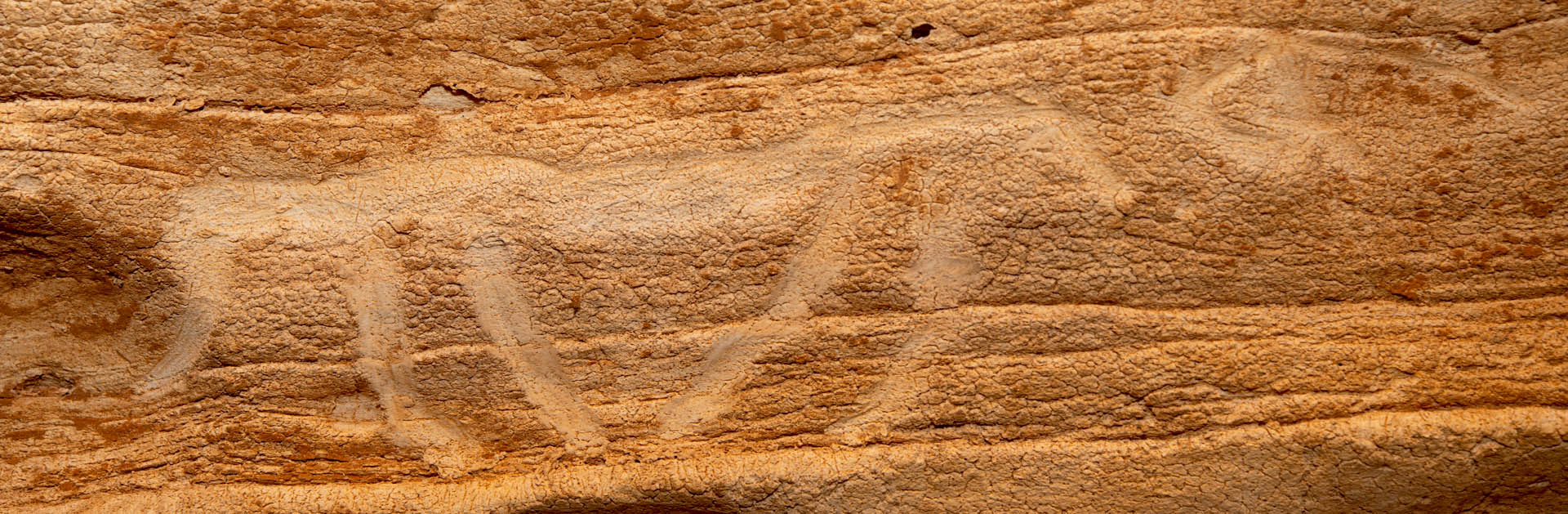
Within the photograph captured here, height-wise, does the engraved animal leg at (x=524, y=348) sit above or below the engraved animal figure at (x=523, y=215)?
below

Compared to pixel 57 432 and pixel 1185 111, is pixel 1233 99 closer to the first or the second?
pixel 1185 111

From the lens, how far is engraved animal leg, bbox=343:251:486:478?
1589 mm

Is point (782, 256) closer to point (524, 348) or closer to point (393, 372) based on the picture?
point (524, 348)

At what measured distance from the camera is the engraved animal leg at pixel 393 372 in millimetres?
1589

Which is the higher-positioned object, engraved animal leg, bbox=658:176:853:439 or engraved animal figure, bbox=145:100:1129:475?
engraved animal figure, bbox=145:100:1129:475

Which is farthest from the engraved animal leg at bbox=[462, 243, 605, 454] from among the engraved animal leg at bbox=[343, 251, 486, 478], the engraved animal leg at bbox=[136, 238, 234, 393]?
the engraved animal leg at bbox=[136, 238, 234, 393]

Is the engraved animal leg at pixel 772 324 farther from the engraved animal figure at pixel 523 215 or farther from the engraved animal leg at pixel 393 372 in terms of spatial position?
the engraved animal leg at pixel 393 372

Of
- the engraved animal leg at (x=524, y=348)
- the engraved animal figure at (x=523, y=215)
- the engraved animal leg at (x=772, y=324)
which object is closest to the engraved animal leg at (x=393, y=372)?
the engraved animal figure at (x=523, y=215)

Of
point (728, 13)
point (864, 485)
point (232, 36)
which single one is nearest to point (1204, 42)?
point (728, 13)

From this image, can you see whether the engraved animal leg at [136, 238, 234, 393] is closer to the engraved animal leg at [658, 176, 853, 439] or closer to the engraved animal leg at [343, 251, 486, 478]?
the engraved animal leg at [343, 251, 486, 478]

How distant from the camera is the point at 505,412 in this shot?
1.63 metres

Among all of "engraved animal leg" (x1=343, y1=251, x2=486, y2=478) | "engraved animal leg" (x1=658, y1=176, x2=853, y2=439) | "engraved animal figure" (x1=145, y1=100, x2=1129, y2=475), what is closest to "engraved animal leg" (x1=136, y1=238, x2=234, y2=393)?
"engraved animal figure" (x1=145, y1=100, x2=1129, y2=475)

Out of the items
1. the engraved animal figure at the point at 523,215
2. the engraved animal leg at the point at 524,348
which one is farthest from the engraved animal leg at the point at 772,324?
the engraved animal leg at the point at 524,348

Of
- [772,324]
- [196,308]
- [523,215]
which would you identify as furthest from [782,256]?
[196,308]
